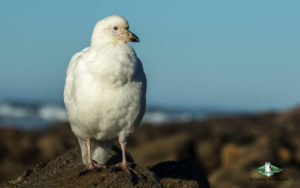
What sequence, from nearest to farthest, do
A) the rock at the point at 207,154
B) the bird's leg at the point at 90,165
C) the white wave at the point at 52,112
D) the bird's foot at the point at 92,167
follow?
the bird's foot at the point at 92,167, the bird's leg at the point at 90,165, the rock at the point at 207,154, the white wave at the point at 52,112

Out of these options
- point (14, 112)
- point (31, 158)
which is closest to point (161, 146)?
point (31, 158)

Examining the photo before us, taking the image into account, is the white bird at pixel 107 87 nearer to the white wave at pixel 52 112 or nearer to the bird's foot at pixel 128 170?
the bird's foot at pixel 128 170

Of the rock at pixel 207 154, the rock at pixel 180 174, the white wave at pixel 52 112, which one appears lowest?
the white wave at pixel 52 112

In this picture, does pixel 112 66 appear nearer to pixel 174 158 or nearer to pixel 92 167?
pixel 92 167

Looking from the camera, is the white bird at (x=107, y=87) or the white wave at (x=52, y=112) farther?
the white wave at (x=52, y=112)

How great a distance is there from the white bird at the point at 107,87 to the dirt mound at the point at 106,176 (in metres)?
0.26

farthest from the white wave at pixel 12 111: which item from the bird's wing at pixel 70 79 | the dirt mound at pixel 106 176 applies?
the bird's wing at pixel 70 79

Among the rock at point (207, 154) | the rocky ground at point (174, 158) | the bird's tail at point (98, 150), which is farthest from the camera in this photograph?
the rock at point (207, 154)

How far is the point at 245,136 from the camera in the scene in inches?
841

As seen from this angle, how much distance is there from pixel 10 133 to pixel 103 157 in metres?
14.6

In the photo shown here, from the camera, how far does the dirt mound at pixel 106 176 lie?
25.2 ft

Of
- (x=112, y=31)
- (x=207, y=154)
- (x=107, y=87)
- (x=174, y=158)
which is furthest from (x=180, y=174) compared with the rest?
(x=207, y=154)

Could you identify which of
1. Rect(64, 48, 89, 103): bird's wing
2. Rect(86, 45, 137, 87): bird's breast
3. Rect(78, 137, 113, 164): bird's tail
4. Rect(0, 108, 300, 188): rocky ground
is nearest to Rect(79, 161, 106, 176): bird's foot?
Rect(0, 108, 300, 188): rocky ground

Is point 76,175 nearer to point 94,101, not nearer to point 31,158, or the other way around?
point 94,101
